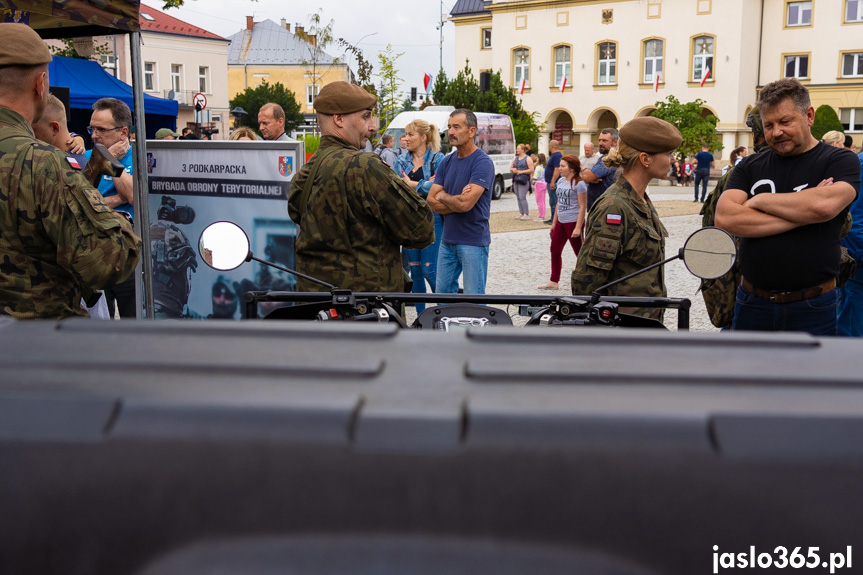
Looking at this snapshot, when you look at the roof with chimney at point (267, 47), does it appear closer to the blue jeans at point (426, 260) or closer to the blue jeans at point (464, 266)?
the blue jeans at point (426, 260)

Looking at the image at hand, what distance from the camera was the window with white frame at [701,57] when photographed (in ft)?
171

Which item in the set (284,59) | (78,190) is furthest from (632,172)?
(284,59)

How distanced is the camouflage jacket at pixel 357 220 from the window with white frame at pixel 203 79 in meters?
64.1

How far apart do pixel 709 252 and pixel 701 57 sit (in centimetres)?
5428

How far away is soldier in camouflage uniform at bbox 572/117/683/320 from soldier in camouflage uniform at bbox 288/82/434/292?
774 millimetres

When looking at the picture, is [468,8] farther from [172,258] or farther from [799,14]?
[172,258]

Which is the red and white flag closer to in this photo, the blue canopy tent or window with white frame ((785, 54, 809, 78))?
window with white frame ((785, 54, 809, 78))

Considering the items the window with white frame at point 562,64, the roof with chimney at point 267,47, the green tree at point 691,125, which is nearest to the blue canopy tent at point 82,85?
the green tree at point 691,125

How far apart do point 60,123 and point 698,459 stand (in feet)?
14.0

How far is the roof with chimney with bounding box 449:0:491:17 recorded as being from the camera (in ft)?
211

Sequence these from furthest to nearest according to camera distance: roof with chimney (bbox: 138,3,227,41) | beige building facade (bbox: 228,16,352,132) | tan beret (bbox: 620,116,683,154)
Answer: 1. beige building facade (bbox: 228,16,352,132)
2. roof with chimney (bbox: 138,3,227,41)
3. tan beret (bbox: 620,116,683,154)

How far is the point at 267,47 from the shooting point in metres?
91.4

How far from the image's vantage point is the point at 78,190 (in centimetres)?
289

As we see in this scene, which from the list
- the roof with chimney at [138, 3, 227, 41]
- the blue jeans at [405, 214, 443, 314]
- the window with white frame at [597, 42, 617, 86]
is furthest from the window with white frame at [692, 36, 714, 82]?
the blue jeans at [405, 214, 443, 314]
